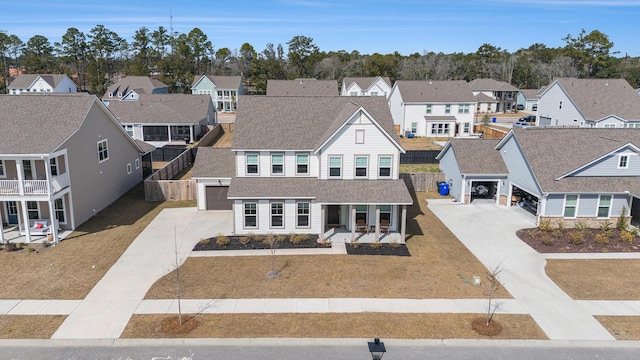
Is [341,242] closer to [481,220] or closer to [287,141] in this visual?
[287,141]

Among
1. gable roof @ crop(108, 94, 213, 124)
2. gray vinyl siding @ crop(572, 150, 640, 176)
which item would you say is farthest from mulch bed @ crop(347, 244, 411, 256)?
gable roof @ crop(108, 94, 213, 124)

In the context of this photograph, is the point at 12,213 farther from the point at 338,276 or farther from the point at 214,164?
the point at 338,276

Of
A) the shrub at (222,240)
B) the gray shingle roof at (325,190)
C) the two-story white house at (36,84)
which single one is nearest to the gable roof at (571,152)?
the gray shingle roof at (325,190)

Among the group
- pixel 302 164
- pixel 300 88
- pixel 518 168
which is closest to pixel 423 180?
pixel 518 168

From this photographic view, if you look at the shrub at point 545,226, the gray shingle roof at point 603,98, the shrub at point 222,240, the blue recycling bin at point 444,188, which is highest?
the gray shingle roof at point 603,98

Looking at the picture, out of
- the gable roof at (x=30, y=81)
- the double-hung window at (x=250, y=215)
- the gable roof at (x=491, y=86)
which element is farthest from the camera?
the gable roof at (x=30, y=81)

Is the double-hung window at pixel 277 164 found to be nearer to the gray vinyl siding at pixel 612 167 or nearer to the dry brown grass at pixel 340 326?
the dry brown grass at pixel 340 326
